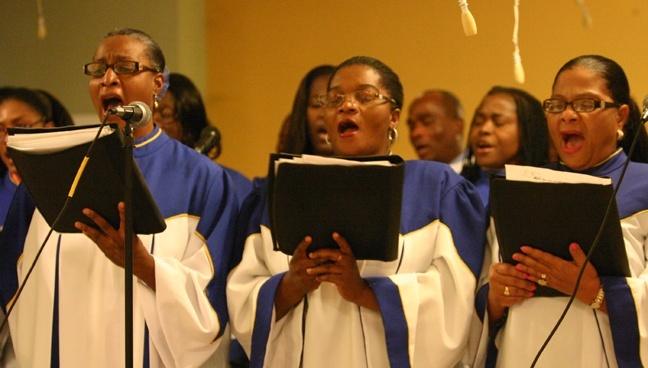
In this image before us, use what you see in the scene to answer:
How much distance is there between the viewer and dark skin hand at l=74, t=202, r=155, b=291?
3.03m

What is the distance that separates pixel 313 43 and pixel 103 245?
3.47 m

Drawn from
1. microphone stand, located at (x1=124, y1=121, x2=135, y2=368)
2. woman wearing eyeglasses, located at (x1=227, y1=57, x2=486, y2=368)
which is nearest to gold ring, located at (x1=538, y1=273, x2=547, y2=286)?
woman wearing eyeglasses, located at (x1=227, y1=57, x2=486, y2=368)

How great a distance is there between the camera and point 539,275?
9.70 ft

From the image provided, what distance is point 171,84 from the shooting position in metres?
4.61

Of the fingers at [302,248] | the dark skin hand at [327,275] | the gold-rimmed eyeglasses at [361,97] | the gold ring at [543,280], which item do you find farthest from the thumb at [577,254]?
the gold-rimmed eyeglasses at [361,97]

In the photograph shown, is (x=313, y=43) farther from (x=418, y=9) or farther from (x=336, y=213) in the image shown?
(x=336, y=213)

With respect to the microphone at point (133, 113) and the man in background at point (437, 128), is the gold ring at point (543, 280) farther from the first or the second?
the man in background at point (437, 128)

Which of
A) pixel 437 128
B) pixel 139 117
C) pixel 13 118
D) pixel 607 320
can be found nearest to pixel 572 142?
pixel 607 320

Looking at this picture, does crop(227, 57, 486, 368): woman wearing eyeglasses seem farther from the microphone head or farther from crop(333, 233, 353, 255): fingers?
the microphone head

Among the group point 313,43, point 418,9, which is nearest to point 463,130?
point 418,9

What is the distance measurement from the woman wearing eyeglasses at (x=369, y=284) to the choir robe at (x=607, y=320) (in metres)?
0.21

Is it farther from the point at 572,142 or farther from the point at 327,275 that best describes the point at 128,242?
the point at 572,142

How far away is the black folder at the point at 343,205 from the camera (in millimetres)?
2885

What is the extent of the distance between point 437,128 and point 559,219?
2387mm
